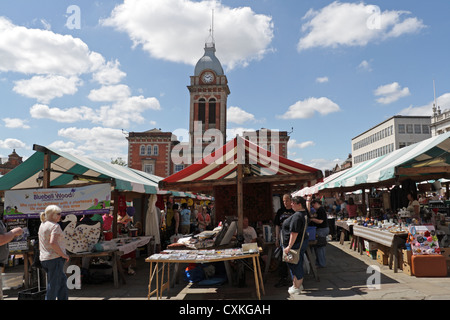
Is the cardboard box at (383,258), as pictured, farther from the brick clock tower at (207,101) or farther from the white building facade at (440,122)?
the brick clock tower at (207,101)

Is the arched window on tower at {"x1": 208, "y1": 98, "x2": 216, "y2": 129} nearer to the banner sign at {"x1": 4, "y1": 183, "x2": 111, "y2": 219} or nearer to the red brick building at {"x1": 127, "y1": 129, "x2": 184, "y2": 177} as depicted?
the red brick building at {"x1": 127, "y1": 129, "x2": 184, "y2": 177}

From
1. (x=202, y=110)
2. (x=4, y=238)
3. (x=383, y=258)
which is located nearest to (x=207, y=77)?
(x=202, y=110)

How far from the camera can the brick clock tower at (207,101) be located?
Result: 48438mm

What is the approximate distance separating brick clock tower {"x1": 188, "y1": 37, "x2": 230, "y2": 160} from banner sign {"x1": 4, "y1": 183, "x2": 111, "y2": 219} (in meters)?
40.8

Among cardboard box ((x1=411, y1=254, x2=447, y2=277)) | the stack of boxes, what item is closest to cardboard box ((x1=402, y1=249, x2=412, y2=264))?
the stack of boxes

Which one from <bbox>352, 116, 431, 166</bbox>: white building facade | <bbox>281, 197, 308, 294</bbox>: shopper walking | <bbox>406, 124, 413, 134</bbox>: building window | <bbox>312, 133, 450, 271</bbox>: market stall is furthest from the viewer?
<bbox>406, 124, 413, 134</bbox>: building window

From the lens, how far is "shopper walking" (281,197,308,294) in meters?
5.50

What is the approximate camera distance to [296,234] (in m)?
5.48

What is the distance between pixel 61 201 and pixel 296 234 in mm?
5065

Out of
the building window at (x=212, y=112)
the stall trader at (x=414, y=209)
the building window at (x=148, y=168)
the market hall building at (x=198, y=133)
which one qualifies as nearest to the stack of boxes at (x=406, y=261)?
the stall trader at (x=414, y=209)

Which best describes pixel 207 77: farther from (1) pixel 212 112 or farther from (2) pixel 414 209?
(2) pixel 414 209

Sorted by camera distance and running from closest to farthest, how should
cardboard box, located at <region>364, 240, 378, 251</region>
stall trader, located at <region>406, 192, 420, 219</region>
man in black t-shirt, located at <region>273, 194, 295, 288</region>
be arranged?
man in black t-shirt, located at <region>273, 194, 295, 288</region> → stall trader, located at <region>406, 192, 420, 219</region> → cardboard box, located at <region>364, 240, 378, 251</region>

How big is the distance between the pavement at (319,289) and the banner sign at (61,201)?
5.17ft

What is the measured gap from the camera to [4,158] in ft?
154
